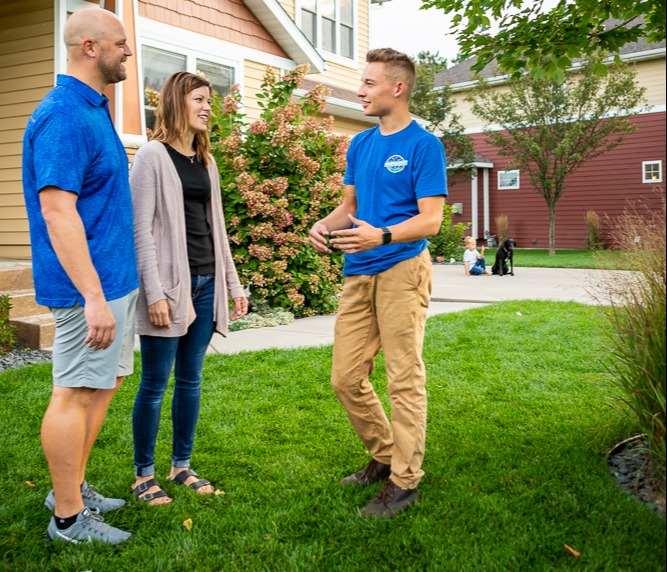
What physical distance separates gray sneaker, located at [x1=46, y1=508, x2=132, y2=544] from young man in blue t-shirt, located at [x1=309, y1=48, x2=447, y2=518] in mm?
1128

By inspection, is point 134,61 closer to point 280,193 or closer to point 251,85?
point 280,193

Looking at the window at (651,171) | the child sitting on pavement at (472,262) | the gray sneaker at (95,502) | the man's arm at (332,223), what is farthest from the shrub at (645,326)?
the window at (651,171)

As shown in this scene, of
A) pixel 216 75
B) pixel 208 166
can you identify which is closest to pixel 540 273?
pixel 216 75

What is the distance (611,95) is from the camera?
22734 millimetres

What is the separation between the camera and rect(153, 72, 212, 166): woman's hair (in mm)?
3340

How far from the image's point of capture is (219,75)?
39.0ft

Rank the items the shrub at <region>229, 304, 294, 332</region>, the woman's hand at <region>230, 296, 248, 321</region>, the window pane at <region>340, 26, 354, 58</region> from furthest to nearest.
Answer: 1. the window pane at <region>340, 26, 354, 58</region>
2. the shrub at <region>229, 304, 294, 332</region>
3. the woman's hand at <region>230, 296, 248, 321</region>

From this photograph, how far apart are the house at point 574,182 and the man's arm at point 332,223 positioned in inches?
773

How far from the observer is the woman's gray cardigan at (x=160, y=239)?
10.5 ft

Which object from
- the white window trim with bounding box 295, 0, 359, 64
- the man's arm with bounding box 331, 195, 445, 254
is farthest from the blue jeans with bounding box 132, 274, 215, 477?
the white window trim with bounding box 295, 0, 359, 64

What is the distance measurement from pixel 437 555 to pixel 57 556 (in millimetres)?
1572

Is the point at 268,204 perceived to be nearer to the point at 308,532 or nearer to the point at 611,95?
the point at 308,532

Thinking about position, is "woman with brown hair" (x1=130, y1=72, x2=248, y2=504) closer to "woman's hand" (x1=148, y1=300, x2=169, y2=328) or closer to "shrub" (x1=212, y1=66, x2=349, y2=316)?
"woman's hand" (x1=148, y1=300, x2=169, y2=328)

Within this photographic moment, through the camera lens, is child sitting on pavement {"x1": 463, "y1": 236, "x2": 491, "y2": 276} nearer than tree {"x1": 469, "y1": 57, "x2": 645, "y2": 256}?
Yes
